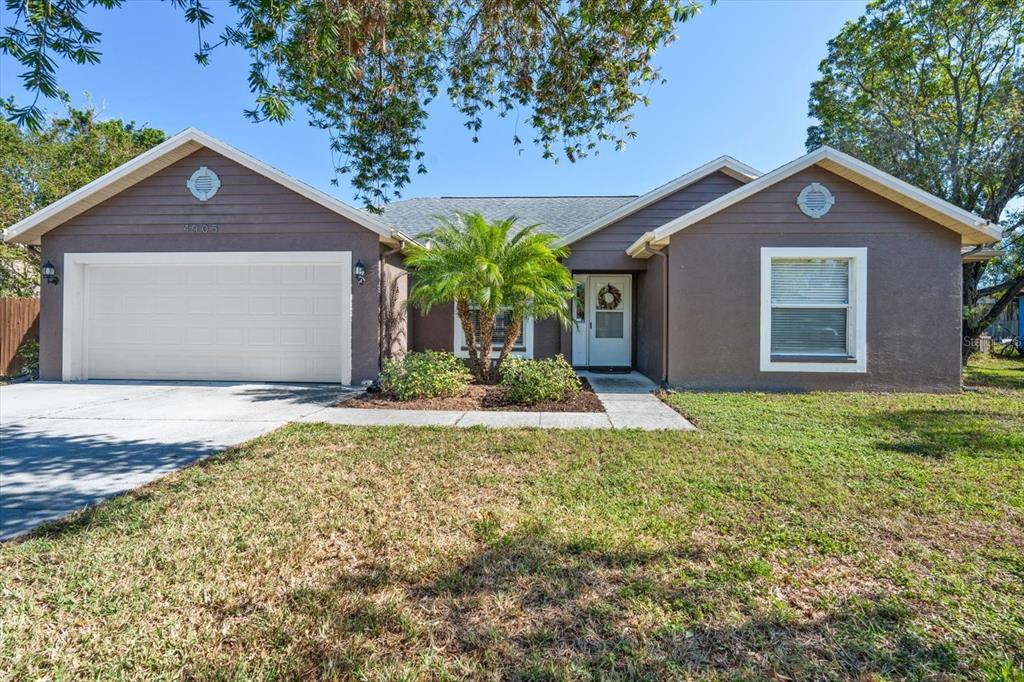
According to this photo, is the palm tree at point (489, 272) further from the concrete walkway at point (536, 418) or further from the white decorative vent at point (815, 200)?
the white decorative vent at point (815, 200)

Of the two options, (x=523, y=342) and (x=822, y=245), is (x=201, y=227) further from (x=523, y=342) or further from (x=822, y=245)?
(x=822, y=245)

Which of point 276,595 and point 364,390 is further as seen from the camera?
point 364,390

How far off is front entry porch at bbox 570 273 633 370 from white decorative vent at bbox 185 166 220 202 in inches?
329

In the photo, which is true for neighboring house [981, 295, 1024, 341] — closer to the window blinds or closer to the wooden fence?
the window blinds

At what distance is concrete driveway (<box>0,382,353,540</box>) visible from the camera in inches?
158

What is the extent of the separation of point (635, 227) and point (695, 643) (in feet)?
33.4

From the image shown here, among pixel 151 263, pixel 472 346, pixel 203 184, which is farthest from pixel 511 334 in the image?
pixel 151 263

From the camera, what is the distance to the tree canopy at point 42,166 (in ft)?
47.2

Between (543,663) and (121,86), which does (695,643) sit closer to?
(543,663)

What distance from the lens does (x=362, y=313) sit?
31.0 feet

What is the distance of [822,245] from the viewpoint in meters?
8.85

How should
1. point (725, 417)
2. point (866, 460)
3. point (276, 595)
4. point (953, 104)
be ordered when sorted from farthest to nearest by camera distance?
point (953, 104), point (725, 417), point (866, 460), point (276, 595)

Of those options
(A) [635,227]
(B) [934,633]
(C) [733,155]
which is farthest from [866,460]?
(C) [733,155]

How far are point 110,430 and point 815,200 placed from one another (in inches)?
459
